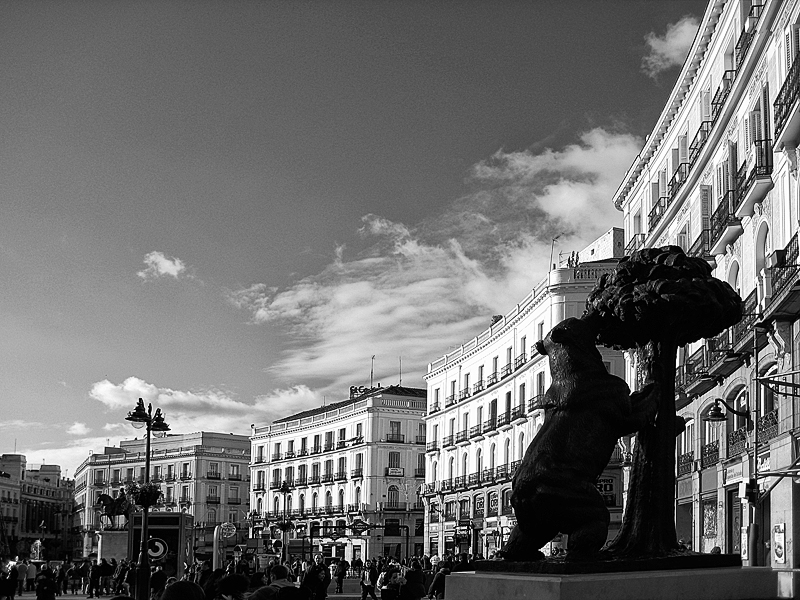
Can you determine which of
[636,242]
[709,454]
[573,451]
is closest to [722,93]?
[709,454]

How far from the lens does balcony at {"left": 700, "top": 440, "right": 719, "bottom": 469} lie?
28266 mm

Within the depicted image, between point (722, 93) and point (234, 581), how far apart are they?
22888mm

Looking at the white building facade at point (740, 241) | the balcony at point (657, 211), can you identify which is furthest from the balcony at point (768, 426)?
the balcony at point (657, 211)

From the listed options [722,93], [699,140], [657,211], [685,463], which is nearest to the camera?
[722,93]

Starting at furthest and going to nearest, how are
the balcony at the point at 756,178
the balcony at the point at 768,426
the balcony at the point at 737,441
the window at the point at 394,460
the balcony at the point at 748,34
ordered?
the window at the point at 394,460
the balcony at the point at 737,441
the balcony at the point at 748,34
the balcony at the point at 756,178
the balcony at the point at 768,426

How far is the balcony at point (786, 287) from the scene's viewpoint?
2067 centimetres

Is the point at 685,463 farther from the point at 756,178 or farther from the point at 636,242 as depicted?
the point at 756,178

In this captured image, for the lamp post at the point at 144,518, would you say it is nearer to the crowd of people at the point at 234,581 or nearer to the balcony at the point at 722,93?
the crowd of people at the point at 234,581

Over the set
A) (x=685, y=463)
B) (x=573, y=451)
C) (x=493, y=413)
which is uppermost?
(x=493, y=413)

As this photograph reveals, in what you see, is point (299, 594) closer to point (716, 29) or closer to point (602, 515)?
point (602, 515)

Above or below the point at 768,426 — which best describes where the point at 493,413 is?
above

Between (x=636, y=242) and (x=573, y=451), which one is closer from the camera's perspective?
(x=573, y=451)

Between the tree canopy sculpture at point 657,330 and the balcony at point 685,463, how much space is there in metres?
23.3

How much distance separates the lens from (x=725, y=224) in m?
27.0
